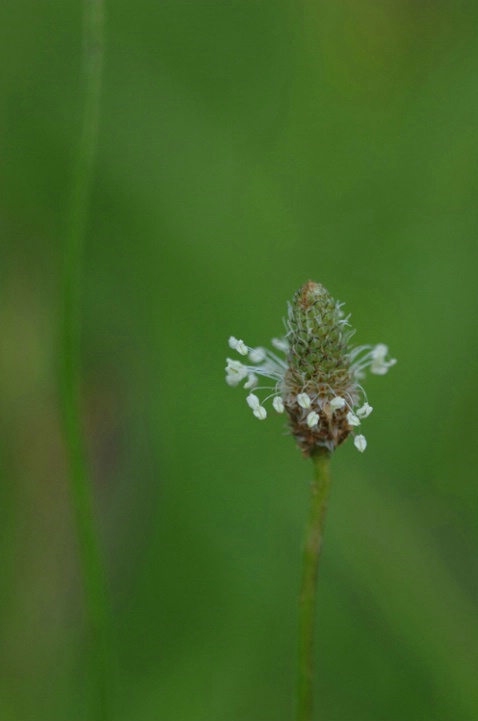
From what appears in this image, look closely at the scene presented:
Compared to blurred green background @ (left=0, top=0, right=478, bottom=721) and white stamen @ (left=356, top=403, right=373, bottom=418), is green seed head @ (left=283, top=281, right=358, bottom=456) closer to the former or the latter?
white stamen @ (left=356, top=403, right=373, bottom=418)

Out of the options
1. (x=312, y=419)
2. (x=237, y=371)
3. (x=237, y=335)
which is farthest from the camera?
(x=237, y=335)

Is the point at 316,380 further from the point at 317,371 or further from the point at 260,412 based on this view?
the point at 260,412

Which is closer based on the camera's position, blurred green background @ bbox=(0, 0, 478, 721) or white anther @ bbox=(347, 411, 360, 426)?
white anther @ bbox=(347, 411, 360, 426)

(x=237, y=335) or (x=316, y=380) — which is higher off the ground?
(x=237, y=335)

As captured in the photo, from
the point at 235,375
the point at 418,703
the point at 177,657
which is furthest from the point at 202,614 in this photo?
the point at 235,375

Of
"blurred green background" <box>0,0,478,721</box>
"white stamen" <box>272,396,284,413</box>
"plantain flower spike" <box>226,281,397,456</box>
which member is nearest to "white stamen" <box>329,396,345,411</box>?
"plantain flower spike" <box>226,281,397,456</box>

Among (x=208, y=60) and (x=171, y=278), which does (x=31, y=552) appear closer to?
(x=171, y=278)

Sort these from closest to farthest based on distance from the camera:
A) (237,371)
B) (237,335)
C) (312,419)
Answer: (312,419) → (237,371) → (237,335)

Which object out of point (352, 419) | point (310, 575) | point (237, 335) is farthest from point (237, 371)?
point (237, 335)
